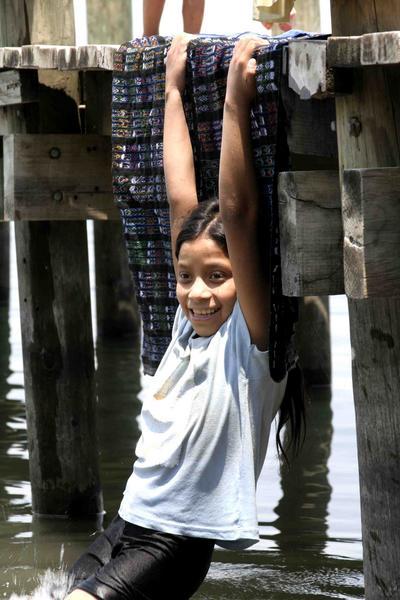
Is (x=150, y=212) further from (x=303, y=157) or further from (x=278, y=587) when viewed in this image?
(x=278, y=587)

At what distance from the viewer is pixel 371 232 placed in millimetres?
3359

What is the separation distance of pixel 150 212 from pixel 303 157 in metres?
0.68

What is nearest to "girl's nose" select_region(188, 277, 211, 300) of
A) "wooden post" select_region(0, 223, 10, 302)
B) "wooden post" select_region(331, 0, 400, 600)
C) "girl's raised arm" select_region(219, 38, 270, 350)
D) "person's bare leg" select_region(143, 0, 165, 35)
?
"girl's raised arm" select_region(219, 38, 270, 350)

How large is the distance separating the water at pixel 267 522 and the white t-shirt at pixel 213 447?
137 cm

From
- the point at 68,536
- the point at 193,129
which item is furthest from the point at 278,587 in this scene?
the point at 193,129

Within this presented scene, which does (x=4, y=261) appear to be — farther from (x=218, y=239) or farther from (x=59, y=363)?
(x=218, y=239)

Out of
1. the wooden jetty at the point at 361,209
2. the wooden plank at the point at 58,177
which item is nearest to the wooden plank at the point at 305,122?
the wooden jetty at the point at 361,209

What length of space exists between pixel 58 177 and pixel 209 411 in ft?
7.08

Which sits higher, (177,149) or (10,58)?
(10,58)

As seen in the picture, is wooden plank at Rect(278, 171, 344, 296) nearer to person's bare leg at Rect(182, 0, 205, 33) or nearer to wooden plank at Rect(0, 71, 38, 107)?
wooden plank at Rect(0, 71, 38, 107)

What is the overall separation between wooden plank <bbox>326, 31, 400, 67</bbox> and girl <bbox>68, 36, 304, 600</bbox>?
0.43m

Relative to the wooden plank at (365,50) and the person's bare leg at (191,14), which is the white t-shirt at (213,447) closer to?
the wooden plank at (365,50)

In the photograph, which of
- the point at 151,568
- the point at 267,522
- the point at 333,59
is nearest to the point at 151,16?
the point at 267,522

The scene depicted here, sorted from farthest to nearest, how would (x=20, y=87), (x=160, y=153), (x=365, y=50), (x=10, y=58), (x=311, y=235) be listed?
1. (x=20, y=87)
2. (x=10, y=58)
3. (x=160, y=153)
4. (x=311, y=235)
5. (x=365, y=50)
